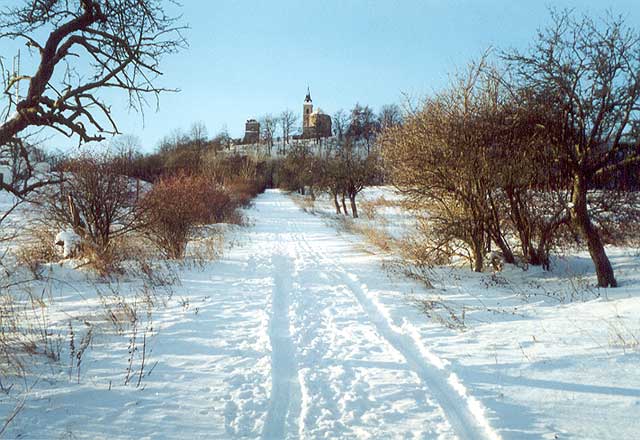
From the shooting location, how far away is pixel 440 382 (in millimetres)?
3582

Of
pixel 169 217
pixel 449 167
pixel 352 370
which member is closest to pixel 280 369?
pixel 352 370

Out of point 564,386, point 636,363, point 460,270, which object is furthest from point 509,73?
point 564,386

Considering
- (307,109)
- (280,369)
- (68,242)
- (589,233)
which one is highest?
(307,109)

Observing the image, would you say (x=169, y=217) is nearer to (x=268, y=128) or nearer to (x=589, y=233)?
(x=589, y=233)

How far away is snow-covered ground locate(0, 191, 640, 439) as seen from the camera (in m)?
2.85

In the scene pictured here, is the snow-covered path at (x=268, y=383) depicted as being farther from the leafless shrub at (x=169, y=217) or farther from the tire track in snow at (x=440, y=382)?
the leafless shrub at (x=169, y=217)

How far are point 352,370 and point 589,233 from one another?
6.62 metres

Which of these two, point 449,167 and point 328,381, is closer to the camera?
point 328,381

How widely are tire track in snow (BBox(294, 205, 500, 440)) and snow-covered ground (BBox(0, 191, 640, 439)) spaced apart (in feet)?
0.05

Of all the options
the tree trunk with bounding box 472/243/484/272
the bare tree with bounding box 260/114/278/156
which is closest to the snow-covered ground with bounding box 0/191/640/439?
the tree trunk with bounding box 472/243/484/272

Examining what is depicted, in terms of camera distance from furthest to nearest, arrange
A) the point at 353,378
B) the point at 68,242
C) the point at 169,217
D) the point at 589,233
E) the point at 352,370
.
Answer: the point at 169,217 < the point at 68,242 < the point at 589,233 < the point at 352,370 < the point at 353,378

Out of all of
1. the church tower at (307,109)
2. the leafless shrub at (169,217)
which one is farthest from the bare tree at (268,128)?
the leafless shrub at (169,217)

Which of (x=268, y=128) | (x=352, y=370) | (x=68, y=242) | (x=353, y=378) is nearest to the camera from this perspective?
(x=353, y=378)

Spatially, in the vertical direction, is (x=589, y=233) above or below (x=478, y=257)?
above
